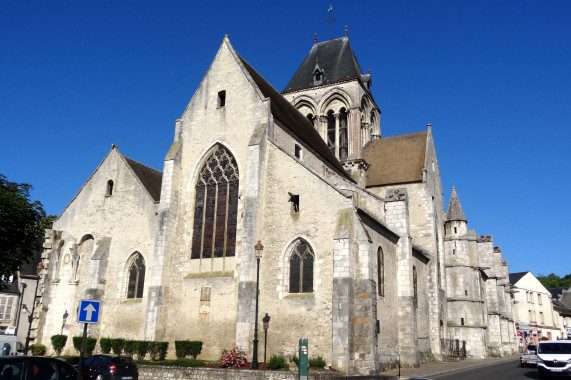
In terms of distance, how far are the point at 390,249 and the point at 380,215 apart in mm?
1924

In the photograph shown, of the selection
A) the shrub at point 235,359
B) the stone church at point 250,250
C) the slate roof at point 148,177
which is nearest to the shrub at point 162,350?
the stone church at point 250,250

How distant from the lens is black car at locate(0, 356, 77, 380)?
8.55 meters

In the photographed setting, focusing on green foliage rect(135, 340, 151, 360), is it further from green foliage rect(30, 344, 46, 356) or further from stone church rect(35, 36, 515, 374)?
green foliage rect(30, 344, 46, 356)

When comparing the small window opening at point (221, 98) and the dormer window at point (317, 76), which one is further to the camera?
the dormer window at point (317, 76)

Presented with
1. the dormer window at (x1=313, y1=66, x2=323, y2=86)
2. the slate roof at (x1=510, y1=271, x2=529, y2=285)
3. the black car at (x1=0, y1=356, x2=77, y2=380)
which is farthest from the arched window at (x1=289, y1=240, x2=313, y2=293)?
the slate roof at (x1=510, y1=271, x2=529, y2=285)

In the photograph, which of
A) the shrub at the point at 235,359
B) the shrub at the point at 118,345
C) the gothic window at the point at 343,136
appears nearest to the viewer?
the shrub at the point at 235,359

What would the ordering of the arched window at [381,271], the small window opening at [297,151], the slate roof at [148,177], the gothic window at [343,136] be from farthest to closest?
the gothic window at [343,136] → the slate roof at [148,177] → the small window opening at [297,151] → the arched window at [381,271]

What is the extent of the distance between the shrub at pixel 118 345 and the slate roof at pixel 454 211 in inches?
829

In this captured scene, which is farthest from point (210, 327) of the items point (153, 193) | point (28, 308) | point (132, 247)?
point (28, 308)

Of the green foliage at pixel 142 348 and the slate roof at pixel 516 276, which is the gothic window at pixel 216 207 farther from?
the slate roof at pixel 516 276

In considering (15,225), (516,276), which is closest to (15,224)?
(15,225)

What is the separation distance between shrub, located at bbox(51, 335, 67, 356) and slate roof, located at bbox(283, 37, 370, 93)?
24487 mm

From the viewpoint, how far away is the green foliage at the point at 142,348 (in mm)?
19344

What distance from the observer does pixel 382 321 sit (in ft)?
64.3
